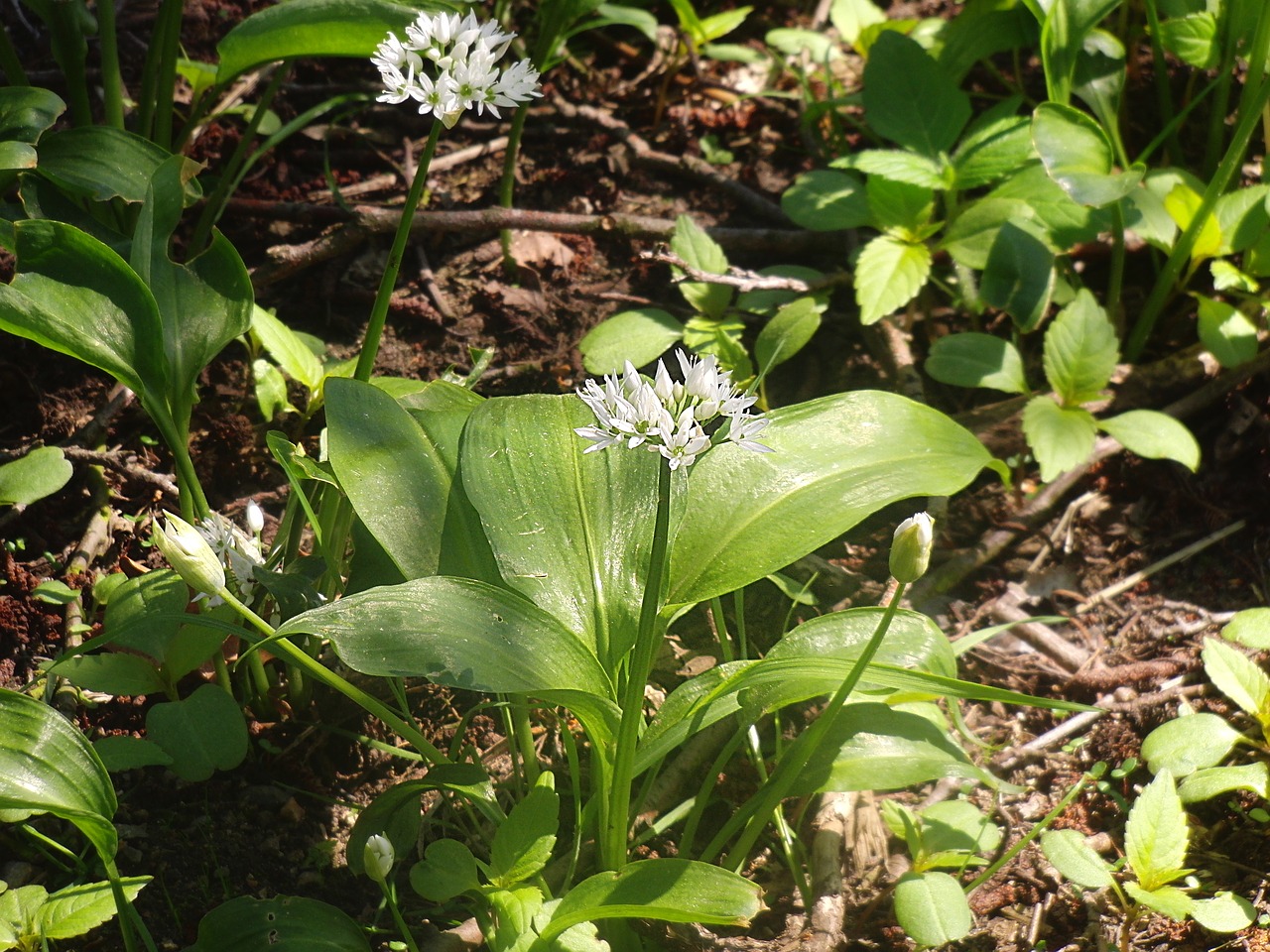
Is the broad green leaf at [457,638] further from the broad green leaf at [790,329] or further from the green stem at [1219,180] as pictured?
the green stem at [1219,180]

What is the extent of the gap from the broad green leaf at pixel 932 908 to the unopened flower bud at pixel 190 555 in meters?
1.01

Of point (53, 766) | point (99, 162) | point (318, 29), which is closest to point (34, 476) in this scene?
point (99, 162)

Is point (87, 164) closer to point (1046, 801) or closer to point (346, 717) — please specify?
point (346, 717)

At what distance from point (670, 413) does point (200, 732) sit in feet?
3.00

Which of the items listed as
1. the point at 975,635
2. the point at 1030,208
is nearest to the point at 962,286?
the point at 1030,208

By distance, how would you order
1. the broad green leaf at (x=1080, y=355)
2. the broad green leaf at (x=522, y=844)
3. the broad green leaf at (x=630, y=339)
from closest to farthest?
the broad green leaf at (x=522, y=844) < the broad green leaf at (x=1080, y=355) < the broad green leaf at (x=630, y=339)

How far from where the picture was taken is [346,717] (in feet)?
6.12

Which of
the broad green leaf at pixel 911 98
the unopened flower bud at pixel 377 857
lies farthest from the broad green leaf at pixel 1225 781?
the broad green leaf at pixel 911 98

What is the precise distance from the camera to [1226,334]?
2.21 m

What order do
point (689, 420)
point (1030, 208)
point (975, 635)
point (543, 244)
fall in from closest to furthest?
point (689, 420) < point (975, 635) < point (1030, 208) < point (543, 244)

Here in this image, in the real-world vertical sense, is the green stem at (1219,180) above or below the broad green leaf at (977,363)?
above

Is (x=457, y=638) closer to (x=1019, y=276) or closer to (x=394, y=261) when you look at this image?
(x=394, y=261)

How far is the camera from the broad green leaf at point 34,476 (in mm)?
1838

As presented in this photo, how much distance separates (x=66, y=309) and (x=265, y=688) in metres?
0.71
